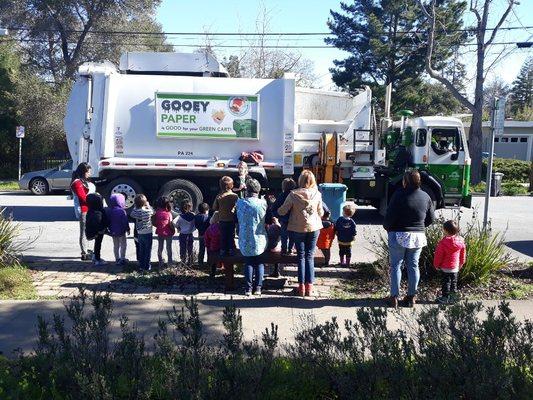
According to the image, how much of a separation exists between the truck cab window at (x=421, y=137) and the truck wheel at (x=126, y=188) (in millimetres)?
6933

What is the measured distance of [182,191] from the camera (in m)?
13.9

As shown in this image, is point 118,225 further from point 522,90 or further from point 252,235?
point 522,90

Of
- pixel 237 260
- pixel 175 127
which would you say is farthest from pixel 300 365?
pixel 175 127

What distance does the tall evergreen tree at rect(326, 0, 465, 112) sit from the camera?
124ft

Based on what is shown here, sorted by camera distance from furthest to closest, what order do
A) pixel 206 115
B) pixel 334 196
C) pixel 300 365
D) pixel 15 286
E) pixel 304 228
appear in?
pixel 206 115 < pixel 334 196 < pixel 15 286 < pixel 304 228 < pixel 300 365

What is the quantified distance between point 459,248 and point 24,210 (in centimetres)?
1295

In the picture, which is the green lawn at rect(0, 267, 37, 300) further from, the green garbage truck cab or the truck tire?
the green garbage truck cab

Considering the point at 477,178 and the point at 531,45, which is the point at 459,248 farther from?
the point at 477,178

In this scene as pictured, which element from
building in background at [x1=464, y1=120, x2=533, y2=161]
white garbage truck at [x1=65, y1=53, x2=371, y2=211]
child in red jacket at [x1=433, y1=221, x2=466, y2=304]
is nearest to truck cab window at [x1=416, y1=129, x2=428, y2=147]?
white garbage truck at [x1=65, y1=53, x2=371, y2=211]

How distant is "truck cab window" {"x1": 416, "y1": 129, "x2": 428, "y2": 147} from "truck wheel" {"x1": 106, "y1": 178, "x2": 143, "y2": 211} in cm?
693

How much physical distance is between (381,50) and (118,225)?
31.7 m

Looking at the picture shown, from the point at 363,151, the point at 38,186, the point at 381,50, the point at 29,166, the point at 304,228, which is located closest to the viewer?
the point at 304,228

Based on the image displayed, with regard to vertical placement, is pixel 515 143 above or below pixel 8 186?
above

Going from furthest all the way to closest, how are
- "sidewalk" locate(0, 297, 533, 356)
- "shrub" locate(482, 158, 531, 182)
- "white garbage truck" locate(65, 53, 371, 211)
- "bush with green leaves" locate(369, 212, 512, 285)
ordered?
1. "shrub" locate(482, 158, 531, 182)
2. "white garbage truck" locate(65, 53, 371, 211)
3. "bush with green leaves" locate(369, 212, 512, 285)
4. "sidewalk" locate(0, 297, 533, 356)
